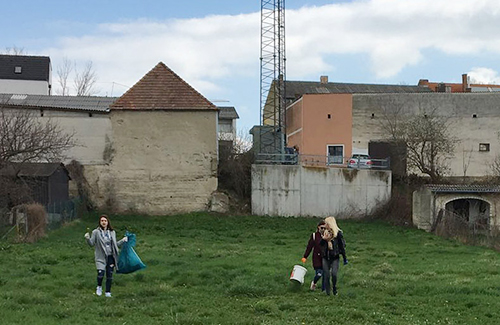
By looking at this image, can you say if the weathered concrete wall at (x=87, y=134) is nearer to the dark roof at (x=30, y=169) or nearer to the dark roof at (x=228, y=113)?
the dark roof at (x=30, y=169)

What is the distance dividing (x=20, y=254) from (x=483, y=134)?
115ft

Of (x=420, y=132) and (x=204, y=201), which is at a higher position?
(x=420, y=132)

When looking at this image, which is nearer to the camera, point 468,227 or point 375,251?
point 375,251

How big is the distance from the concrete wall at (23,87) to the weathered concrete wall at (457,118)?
105 ft

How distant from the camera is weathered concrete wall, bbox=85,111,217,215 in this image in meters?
36.8

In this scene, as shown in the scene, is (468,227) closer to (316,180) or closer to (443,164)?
(316,180)

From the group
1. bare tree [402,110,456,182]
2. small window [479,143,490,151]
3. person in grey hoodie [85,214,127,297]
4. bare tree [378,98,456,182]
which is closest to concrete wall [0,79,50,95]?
bare tree [378,98,456,182]

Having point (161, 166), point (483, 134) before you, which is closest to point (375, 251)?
point (161, 166)

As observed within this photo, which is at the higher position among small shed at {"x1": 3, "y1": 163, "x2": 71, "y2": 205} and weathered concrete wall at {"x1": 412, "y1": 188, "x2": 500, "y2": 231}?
A: small shed at {"x1": 3, "y1": 163, "x2": 71, "y2": 205}

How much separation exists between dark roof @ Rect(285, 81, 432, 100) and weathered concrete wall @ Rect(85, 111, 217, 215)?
2088 centimetres

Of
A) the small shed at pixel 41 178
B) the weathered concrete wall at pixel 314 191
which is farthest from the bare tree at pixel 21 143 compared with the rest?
the weathered concrete wall at pixel 314 191

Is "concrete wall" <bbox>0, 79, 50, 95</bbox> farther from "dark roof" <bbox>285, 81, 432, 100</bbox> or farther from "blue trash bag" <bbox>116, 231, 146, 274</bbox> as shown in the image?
"blue trash bag" <bbox>116, 231, 146, 274</bbox>

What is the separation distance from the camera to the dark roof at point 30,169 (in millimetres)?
27047

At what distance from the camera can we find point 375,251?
23.0 m
